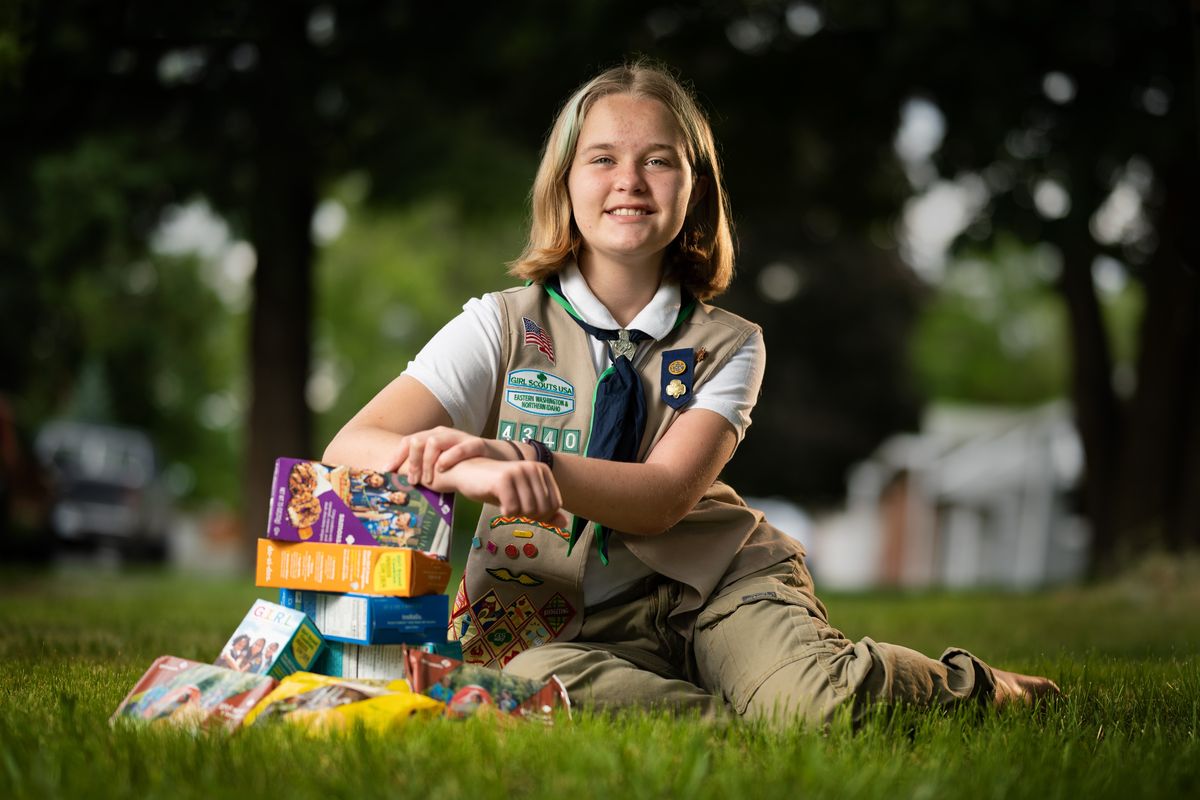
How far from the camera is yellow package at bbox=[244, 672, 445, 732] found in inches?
113

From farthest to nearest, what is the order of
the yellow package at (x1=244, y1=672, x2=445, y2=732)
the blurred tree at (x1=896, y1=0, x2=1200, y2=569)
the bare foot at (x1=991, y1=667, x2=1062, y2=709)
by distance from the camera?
the blurred tree at (x1=896, y1=0, x2=1200, y2=569), the bare foot at (x1=991, y1=667, x2=1062, y2=709), the yellow package at (x1=244, y1=672, x2=445, y2=732)

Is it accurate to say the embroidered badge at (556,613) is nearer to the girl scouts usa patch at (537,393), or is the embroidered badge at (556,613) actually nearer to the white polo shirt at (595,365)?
the white polo shirt at (595,365)

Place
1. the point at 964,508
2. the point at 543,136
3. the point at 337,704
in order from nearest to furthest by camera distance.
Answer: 1. the point at 337,704
2. the point at 543,136
3. the point at 964,508

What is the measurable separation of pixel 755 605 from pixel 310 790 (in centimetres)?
161

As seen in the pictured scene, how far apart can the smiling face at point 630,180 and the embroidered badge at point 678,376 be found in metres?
0.31

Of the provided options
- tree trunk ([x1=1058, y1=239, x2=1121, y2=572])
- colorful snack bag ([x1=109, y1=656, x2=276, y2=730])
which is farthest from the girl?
tree trunk ([x1=1058, y1=239, x2=1121, y2=572])

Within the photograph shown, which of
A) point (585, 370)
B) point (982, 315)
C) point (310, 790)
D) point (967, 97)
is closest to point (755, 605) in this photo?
point (585, 370)

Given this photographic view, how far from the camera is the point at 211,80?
11836 millimetres

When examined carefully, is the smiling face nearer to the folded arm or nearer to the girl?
the girl

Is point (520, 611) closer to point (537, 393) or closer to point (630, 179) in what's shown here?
point (537, 393)

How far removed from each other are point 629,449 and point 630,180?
761mm

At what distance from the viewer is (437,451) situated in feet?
10.3

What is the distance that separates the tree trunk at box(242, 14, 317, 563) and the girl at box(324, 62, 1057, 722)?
816cm

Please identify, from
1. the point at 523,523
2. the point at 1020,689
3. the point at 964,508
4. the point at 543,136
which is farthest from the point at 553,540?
the point at 964,508
